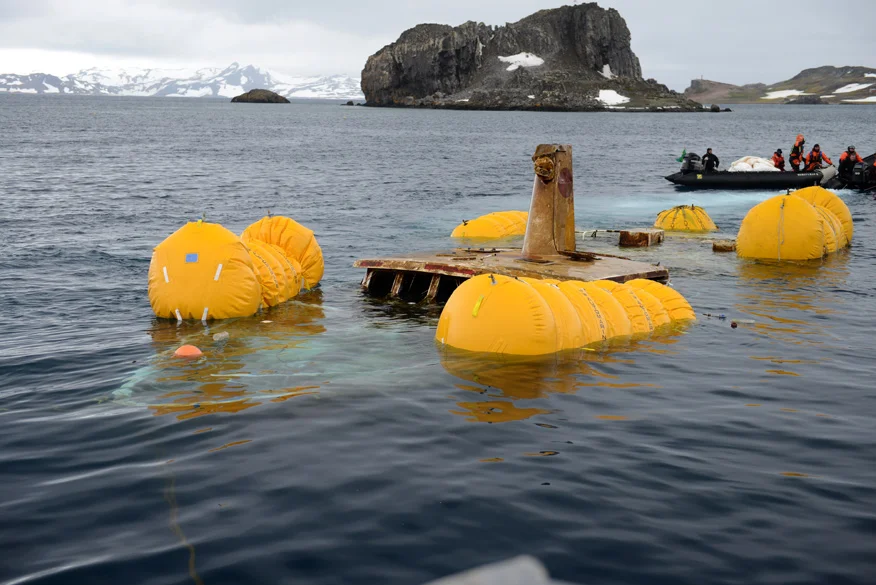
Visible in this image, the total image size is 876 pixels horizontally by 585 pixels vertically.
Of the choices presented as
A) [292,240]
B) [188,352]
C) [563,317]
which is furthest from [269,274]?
[563,317]

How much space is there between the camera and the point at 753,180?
35.8 meters

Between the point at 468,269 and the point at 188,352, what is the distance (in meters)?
5.37

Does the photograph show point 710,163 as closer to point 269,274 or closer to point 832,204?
point 832,204

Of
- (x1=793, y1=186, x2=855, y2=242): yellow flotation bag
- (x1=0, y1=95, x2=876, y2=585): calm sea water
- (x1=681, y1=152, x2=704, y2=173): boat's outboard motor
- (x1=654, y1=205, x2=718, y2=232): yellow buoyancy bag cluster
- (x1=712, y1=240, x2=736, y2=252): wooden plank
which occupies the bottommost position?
(x1=0, y1=95, x2=876, y2=585): calm sea water

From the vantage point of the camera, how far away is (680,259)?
20.6m

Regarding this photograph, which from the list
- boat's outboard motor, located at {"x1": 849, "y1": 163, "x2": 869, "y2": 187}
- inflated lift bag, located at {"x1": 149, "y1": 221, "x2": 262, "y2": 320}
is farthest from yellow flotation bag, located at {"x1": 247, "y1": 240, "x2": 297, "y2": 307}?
boat's outboard motor, located at {"x1": 849, "y1": 163, "x2": 869, "y2": 187}

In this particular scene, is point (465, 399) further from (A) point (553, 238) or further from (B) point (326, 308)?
(A) point (553, 238)

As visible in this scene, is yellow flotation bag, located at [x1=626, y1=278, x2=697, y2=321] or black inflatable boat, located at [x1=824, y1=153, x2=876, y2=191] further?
black inflatable boat, located at [x1=824, y1=153, x2=876, y2=191]

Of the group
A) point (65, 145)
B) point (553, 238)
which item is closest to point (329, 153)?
point (65, 145)

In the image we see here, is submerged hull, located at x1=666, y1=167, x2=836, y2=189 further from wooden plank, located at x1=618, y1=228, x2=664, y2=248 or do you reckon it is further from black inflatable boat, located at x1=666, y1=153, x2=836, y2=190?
wooden plank, located at x1=618, y1=228, x2=664, y2=248

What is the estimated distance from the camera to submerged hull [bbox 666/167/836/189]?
34.6 meters

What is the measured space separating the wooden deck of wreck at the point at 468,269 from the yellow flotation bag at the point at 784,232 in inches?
227

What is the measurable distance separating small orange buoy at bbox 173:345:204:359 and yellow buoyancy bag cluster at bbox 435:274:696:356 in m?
3.36

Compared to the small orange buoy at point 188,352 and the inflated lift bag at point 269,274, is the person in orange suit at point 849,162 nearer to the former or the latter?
the inflated lift bag at point 269,274
